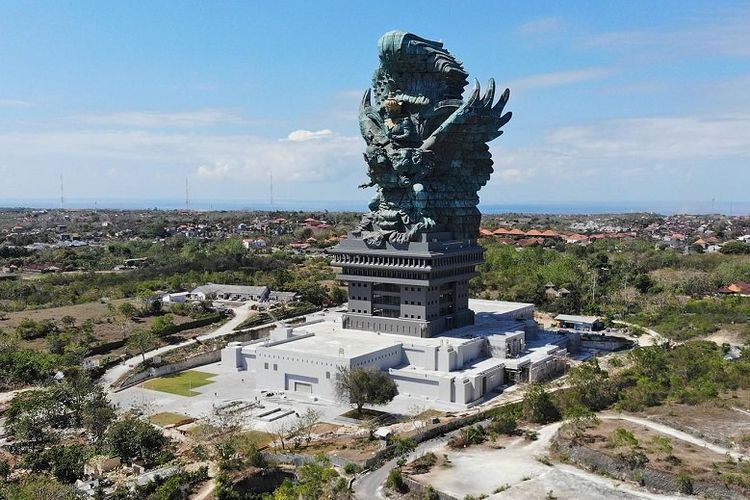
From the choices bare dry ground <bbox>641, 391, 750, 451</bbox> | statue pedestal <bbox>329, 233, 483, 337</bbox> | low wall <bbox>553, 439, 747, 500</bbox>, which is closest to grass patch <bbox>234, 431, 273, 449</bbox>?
low wall <bbox>553, 439, 747, 500</bbox>

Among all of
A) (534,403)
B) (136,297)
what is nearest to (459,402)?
(534,403)

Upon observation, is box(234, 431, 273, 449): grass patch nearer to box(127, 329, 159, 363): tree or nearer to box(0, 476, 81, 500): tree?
box(0, 476, 81, 500): tree

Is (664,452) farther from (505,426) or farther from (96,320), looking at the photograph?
(96,320)

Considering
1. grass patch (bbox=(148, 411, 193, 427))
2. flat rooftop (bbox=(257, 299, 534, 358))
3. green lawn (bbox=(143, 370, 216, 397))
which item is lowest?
green lawn (bbox=(143, 370, 216, 397))

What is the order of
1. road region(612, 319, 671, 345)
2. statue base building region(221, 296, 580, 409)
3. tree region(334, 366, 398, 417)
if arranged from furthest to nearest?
road region(612, 319, 671, 345) → statue base building region(221, 296, 580, 409) → tree region(334, 366, 398, 417)

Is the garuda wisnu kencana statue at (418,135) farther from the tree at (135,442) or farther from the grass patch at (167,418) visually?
the tree at (135,442)

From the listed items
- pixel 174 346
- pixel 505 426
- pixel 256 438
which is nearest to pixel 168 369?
pixel 174 346
